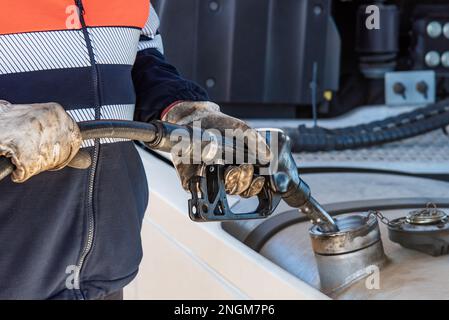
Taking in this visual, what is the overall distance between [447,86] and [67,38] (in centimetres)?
188

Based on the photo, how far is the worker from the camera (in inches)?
50.3

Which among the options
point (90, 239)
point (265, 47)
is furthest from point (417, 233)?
point (265, 47)

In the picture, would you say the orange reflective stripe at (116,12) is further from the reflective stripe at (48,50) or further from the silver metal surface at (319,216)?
the silver metal surface at (319,216)

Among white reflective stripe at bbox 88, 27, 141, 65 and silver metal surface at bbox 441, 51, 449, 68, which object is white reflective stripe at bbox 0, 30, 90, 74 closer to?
white reflective stripe at bbox 88, 27, 141, 65

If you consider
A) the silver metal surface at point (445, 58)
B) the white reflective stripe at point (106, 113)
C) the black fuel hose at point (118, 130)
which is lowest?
the silver metal surface at point (445, 58)

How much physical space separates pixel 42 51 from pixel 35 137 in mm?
309

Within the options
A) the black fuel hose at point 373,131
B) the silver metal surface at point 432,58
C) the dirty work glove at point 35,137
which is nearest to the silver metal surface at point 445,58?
the silver metal surface at point 432,58

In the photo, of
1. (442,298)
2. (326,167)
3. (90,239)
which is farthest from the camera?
(326,167)

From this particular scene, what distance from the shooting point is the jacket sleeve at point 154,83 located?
1.47m

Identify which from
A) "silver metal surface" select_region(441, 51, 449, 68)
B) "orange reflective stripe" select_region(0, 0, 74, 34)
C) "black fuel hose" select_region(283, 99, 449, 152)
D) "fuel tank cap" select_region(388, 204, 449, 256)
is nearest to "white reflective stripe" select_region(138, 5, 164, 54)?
"orange reflective stripe" select_region(0, 0, 74, 34)

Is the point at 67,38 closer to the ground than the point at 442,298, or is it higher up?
higher up

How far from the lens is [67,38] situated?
4.24 ft

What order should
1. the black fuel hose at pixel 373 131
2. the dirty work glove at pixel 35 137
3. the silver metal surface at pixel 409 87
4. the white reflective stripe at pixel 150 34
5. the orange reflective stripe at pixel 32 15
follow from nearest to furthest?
the dirty work glove at pixel 35 137, the orange reflective stripe at pixel 32 15, the white reflective stripe at pixel 150 34, the black fuel hose at pixel 373 131, the silver metal surface at pixel 409 87

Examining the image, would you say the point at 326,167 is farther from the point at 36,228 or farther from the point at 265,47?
the point at 36,228
